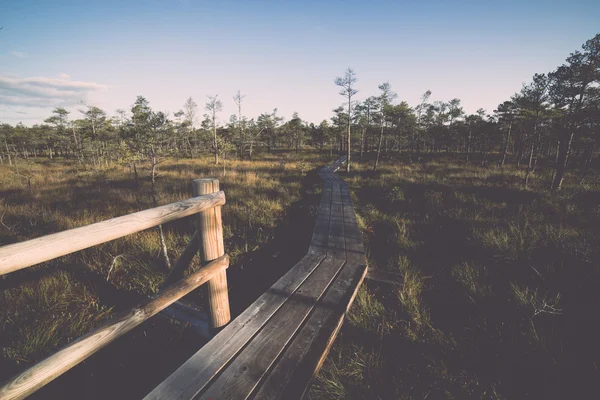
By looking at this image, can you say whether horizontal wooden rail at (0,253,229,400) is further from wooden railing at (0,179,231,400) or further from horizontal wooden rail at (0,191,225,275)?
horizontal wooden rail at (0,191,225,275)

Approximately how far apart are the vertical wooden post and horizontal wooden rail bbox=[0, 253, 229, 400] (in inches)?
9.4

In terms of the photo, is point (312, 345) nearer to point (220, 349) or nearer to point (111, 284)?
point (220, 349)

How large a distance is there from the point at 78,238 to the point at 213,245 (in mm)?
1008

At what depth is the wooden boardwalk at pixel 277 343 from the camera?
1.59 metres

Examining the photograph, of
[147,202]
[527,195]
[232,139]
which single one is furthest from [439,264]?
[232,139]

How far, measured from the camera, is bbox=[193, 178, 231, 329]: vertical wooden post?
1995 mm

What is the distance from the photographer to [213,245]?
2053 mm

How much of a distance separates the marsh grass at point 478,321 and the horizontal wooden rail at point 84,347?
144 cm

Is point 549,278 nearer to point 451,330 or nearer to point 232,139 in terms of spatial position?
point 451,330

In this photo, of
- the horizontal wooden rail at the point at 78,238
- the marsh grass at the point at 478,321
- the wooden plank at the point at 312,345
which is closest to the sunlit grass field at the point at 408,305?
the marsh grass at the point at 478,321

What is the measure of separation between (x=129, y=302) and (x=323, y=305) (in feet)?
8.37

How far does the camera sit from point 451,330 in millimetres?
2473

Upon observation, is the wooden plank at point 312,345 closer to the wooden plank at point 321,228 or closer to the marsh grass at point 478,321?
the marsh grass at point 478,321

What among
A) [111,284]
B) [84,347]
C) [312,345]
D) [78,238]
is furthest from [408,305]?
[111,284]
